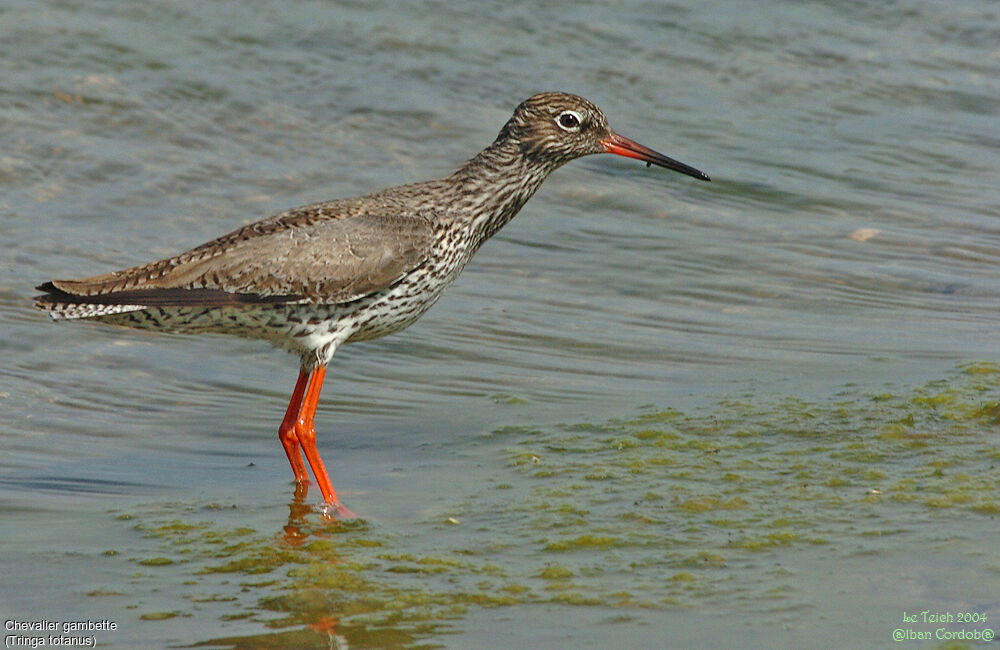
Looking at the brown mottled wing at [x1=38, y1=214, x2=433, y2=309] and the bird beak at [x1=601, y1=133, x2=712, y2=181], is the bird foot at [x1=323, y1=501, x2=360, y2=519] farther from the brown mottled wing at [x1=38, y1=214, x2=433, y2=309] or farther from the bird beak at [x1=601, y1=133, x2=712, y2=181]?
the bird beak at [x1=601, y1=133, x2=712, y2=181]

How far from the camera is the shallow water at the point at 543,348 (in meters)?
5.02

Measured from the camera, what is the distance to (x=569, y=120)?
7055 millimetres

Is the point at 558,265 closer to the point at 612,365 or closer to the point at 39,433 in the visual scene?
the point at 612,365

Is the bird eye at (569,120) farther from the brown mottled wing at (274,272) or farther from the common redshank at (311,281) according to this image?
the brown mottled wing at (274,272)

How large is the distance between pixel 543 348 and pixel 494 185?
1.30 metres

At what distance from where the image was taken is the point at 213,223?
367 inches

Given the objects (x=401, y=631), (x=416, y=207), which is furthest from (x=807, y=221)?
(x=401, y=631)

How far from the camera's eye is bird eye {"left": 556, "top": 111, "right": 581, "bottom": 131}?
7031 mm

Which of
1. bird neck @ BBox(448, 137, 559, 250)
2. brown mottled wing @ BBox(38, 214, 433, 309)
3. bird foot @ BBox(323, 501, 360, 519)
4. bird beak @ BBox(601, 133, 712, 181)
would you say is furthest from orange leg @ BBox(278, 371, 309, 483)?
bird beak @ BBox(601, 133, 712, 181)

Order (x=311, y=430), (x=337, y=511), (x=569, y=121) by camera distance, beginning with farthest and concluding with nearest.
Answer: (x=569, y=121), (x=311, y=430), (x=337, y=511)

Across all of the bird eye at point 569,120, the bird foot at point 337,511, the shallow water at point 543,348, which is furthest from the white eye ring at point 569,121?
the bird foot at point 337,511

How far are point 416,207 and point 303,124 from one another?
4.53 meters

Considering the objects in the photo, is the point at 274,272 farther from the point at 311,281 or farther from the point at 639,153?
the point at 639,153

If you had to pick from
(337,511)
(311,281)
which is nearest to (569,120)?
(311,281)
